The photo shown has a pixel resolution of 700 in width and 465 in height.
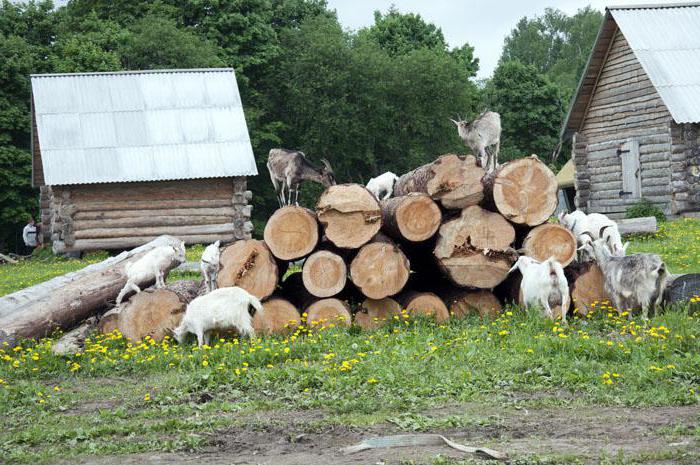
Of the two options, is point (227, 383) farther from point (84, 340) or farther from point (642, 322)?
point (642, 322)

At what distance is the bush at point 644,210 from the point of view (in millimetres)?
26422

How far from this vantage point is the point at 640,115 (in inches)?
1096

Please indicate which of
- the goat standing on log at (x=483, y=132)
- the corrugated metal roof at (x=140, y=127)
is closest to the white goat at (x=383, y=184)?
the goat standing on log at (x=483, y=132)

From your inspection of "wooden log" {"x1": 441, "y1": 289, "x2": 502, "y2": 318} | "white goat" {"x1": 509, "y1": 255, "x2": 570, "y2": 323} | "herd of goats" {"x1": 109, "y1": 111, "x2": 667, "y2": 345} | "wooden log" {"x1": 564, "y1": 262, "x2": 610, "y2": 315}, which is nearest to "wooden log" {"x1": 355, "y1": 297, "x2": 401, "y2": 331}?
"wooden log" {"x1": 441, "y1": 289, "x2": 502, "y2": 318}

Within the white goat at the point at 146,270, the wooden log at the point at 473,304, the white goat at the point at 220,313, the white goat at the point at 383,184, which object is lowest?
the wooden log at the point at 473,304

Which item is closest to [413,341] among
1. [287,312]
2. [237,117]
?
[287,312]

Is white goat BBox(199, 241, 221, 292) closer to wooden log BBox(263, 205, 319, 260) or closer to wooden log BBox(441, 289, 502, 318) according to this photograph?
wooden log BBox(263, 205, 319, 260)

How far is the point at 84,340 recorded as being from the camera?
12.0 metres

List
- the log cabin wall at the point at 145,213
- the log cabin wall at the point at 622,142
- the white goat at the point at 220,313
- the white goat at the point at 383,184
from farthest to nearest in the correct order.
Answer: the log cabin wall at the point at 145,213 → the log cabin wall at the point at 622,142 → the white goat at the point at 383,184 → the white goat at the point at 220,313

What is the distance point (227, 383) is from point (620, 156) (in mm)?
22120

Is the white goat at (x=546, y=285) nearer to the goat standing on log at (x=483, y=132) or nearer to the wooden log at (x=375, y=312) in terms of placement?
the wooden log at (x=375, y=312)

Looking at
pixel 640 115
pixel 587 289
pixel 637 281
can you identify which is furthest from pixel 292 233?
pixel 640 115

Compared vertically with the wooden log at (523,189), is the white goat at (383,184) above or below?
above

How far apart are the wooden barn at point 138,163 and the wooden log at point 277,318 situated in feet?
51.3
